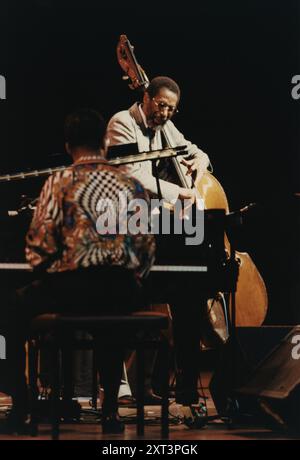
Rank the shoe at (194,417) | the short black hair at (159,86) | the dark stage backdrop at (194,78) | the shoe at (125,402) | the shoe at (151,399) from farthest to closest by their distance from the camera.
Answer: the dark stage backdrop at (194,78) → the shoe at (151,399) → the shoe at (125,402) → the short black hair at (159,86) → the shoe at (194,417)

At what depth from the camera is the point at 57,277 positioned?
3.80 meters

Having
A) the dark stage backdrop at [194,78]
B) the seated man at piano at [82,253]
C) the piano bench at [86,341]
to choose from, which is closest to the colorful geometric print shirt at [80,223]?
the seated man at piano at [82,253]

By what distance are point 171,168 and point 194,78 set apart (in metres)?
1.41

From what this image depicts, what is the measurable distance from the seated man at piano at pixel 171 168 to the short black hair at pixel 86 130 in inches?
26.4

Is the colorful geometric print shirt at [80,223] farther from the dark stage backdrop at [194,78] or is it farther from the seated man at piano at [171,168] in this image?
the dark stage backdrop at [194,78]

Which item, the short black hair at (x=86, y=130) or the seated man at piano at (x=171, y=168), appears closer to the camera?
the short black hair at (x=86, y=130)

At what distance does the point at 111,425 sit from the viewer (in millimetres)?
4035

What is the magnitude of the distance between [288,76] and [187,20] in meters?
0.72

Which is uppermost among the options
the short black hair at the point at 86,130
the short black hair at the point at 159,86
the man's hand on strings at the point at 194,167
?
the short black hair at the point at 159,86

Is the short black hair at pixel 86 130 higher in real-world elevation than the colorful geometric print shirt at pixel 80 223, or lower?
higher

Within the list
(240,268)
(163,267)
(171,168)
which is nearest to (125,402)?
(240,268)

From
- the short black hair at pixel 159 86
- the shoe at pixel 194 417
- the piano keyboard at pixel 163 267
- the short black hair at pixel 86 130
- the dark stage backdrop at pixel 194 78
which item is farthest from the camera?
the dark stage backdrop at pixel 194 78

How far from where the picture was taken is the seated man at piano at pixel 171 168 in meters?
4.45

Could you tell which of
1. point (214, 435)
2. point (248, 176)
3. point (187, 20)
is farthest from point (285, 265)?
point (214, 435)
